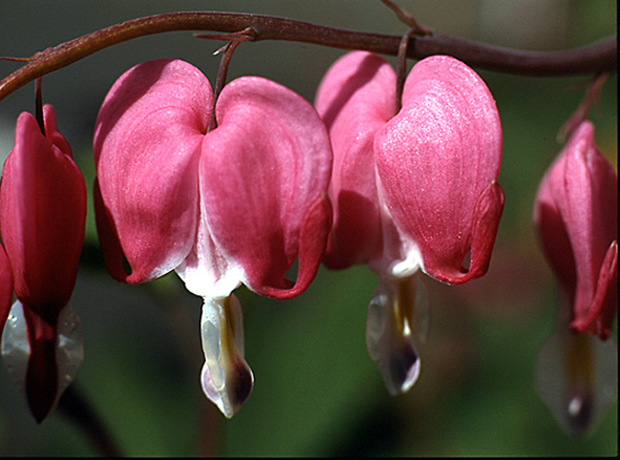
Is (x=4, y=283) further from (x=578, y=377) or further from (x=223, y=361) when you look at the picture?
(x=578, y=377)

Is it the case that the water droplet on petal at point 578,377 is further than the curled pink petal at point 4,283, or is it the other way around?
the water droplet on petal at point 578,377

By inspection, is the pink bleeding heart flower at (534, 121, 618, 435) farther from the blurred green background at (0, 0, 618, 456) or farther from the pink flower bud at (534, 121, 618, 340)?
the blurred green background at (0, 0, 618, 456)

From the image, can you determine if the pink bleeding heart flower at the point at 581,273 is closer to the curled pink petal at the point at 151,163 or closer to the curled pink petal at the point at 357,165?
the curled pink petal at the point at 357,165

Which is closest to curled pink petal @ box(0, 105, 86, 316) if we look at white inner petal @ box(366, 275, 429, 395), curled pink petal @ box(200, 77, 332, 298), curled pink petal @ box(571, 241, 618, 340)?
curled pink petal @ box(200, 77, 332, 298)

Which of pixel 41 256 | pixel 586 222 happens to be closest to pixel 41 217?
pixel 41 256

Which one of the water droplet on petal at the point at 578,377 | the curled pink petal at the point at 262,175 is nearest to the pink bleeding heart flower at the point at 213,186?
the curled pink petal at the point at 262,175

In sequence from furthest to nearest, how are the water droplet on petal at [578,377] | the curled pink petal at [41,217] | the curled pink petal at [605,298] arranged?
the water droplet on petal at [578,377], the curled pink petal at [605,298], the curled pink petal at [41,217]
